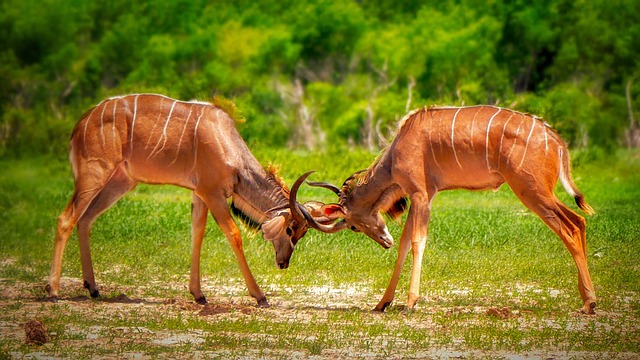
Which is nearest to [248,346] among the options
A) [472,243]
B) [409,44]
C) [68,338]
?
[68,338]

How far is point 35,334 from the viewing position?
9.36 m

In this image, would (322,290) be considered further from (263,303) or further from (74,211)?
(74,211)

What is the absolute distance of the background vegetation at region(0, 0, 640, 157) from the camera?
3609cm

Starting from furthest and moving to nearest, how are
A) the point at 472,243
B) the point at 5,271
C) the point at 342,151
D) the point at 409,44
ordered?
the point at 409,44 → the point at 342,151 → the point at 472,243 → the point at 5,271

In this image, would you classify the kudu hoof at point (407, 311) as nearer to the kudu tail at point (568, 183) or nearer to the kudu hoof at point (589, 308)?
the kudu hoof at point (589, 308)

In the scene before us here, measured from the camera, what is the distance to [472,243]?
14.6 m

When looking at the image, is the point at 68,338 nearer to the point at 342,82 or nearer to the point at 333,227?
the point at 333,227

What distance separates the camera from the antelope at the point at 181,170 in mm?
11617

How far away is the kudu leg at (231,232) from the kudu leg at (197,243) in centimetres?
28

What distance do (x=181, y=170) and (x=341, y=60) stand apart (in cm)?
3149

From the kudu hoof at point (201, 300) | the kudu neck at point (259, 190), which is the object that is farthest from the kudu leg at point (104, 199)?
the kudu hoof at point (201, 300)

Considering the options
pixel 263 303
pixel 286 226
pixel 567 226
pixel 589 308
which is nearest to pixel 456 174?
pixel 567 226

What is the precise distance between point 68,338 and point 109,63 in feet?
121

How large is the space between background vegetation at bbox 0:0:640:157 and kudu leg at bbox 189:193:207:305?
20165 millimetres
